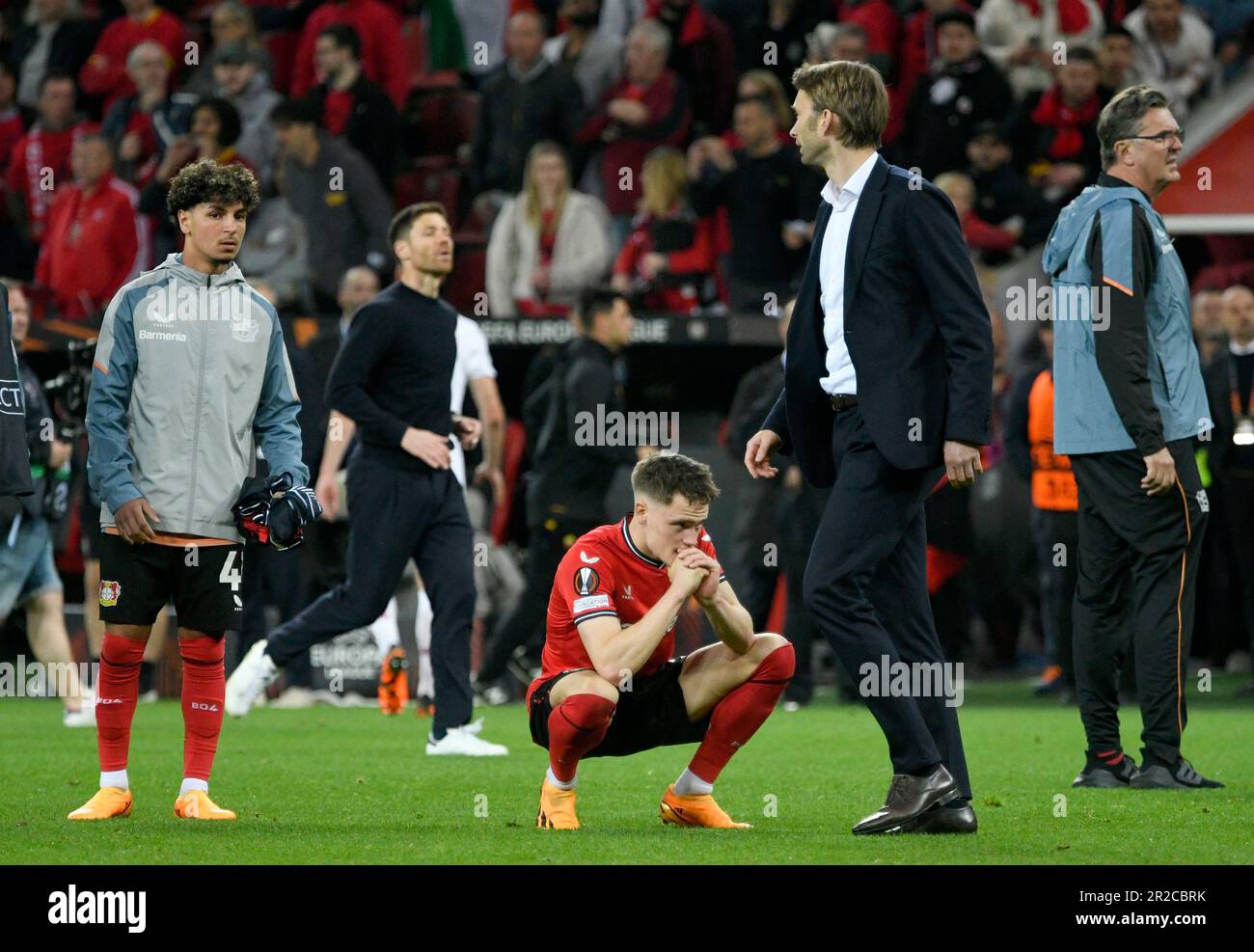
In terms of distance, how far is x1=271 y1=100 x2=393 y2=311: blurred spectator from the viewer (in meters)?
14.6

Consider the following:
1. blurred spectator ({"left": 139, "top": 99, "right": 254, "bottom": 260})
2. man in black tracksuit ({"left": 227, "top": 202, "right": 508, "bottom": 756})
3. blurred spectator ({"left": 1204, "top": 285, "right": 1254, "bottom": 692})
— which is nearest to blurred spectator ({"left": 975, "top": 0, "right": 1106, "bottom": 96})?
blurred spectator ({"left": 1204, "top": 285, "right": 1254, "bottom": 692})

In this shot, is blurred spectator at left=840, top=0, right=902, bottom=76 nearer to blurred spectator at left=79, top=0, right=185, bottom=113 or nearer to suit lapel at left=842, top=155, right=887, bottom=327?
blurred spectator at left=79, top=0, right=185, bottom=113

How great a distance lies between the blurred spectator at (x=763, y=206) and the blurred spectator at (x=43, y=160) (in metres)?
5.96

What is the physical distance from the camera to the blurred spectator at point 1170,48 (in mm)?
14586

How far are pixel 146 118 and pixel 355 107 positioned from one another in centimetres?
198

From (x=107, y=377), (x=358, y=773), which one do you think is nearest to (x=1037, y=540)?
(x=358, y=773)

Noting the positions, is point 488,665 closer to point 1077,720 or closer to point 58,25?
point 1077,720

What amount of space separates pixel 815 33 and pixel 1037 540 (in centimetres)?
481

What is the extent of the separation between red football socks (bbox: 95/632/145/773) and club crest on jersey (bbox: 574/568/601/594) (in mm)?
1433

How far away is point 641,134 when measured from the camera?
15.0 metres

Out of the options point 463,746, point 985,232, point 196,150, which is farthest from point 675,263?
point 463,746

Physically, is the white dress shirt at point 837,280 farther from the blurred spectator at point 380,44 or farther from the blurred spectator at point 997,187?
the blurred spectator at point 380,44

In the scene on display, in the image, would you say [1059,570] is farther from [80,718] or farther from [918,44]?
[80,718]

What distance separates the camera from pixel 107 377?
6082mm
